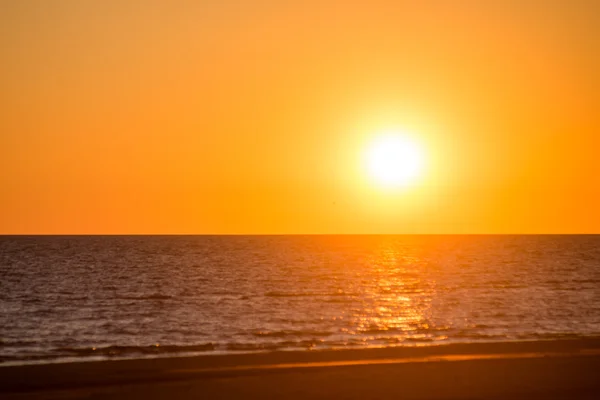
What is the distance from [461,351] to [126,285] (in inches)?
2283

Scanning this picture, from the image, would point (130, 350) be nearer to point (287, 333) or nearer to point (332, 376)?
point (287, 333)

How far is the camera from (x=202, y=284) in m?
84.7

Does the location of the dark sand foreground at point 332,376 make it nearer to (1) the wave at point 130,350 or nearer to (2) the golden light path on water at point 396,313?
(1) the wave at point 130,350

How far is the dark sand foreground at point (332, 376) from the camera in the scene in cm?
2339

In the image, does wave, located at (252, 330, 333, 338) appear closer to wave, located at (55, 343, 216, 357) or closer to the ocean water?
the ocean water

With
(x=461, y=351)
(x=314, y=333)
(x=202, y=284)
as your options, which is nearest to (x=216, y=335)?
(x=314, y=333)

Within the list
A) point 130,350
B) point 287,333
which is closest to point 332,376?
point 130,350

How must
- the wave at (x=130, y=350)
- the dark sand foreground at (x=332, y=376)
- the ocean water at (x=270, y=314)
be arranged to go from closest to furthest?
the dark sand foreground at (x=332, y=376) < the wave at (x=130, y=350) < the ocean water at (x=270, y=314)

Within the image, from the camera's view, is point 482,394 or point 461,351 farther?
point 461,351

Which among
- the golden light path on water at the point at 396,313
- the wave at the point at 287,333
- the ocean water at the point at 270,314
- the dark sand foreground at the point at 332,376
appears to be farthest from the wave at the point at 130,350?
the golden light path on water at the point at 396,313

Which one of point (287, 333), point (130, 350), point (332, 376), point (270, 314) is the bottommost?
→ point (332, 376)

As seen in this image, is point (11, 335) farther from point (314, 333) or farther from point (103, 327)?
point (314, 333)

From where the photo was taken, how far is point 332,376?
26.1m

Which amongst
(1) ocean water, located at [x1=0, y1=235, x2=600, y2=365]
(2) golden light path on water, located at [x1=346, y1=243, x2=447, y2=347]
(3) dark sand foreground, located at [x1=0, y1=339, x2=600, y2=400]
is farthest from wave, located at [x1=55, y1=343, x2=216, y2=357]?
(2) golden light path on water, located at [x1=346, y1=243, x2=447, y2=347]
